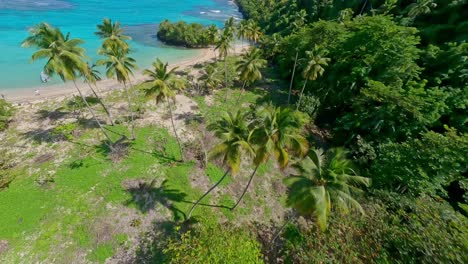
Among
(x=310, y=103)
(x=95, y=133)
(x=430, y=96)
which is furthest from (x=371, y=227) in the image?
(x=95, y=133)

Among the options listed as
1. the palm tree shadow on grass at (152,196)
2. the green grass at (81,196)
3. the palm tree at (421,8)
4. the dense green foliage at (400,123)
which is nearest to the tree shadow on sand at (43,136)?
the green grass at (81,196)

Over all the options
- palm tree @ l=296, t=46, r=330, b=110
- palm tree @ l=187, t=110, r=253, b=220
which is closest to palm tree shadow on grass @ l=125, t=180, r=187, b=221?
palm tree @ l=187, t=110, r=253, b=220

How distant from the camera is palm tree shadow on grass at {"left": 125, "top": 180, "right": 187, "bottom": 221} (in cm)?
2523

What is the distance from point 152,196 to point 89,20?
101 metres

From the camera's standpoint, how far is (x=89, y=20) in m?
96.8

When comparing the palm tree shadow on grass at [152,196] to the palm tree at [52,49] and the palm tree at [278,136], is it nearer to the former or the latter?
the palm tree at [278,136]

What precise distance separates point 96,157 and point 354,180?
29.0m

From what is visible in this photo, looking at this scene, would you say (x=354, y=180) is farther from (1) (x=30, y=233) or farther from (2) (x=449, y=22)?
(2) (x=449, y=22)

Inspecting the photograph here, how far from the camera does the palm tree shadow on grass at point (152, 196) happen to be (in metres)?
25.2

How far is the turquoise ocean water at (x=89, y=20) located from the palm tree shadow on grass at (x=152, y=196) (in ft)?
126

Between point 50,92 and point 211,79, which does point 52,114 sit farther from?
point 211,79

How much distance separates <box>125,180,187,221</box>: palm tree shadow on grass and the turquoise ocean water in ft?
126

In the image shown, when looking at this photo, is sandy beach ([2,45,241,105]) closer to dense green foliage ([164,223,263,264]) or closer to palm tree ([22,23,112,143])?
palm tree ([22,23,112,143])

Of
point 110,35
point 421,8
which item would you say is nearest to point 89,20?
point 110,35
